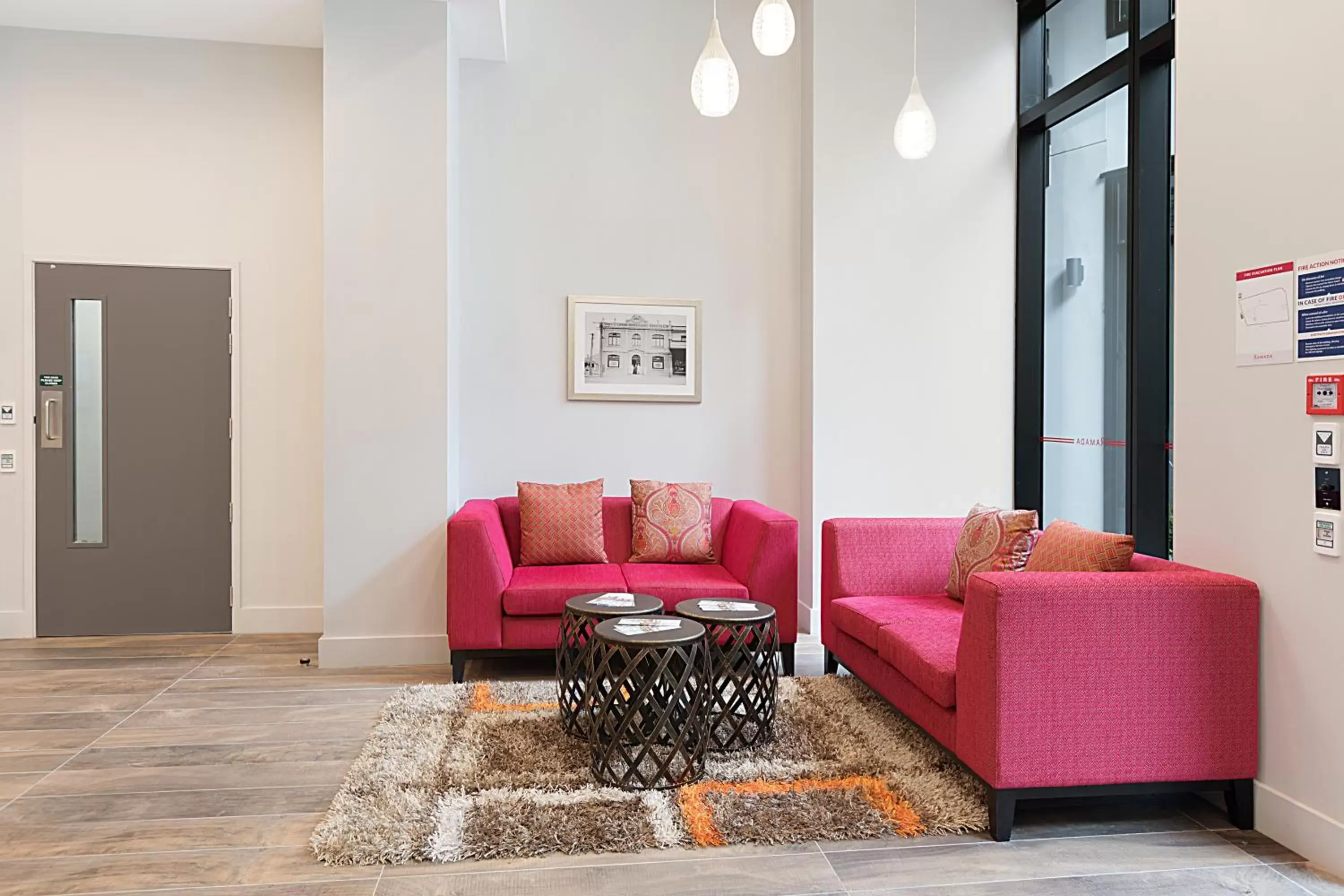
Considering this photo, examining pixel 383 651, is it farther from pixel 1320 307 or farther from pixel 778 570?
pixel 1320 307

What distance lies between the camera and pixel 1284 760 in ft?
8.16

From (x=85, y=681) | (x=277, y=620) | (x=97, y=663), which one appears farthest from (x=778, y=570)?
(x=97, y=663)

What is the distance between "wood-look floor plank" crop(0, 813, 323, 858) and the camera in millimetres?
2420

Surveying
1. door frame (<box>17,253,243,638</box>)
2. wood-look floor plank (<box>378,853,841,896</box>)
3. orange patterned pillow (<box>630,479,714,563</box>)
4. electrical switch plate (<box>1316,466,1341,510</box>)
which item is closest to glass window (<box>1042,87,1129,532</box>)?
electrical switch plate (<box>1316,466,1341,510</box>)

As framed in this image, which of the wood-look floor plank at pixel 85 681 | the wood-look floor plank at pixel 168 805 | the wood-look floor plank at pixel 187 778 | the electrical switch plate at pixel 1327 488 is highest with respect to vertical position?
the electrical switch plate at pixel 1327 488

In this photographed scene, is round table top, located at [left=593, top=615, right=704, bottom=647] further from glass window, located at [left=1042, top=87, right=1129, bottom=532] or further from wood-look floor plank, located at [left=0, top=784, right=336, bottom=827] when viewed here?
glass window, located at [left=1042, top=87, right=1129, bottom=532]

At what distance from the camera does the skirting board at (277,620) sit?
4.96 metres

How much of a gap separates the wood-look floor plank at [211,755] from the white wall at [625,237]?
6.62 feet

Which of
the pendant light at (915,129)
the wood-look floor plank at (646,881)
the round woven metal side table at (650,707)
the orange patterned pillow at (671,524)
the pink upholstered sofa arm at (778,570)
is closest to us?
the wood-look floor plank at (646,881)

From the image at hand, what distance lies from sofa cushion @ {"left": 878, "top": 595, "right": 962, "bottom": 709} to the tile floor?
17.4 inches

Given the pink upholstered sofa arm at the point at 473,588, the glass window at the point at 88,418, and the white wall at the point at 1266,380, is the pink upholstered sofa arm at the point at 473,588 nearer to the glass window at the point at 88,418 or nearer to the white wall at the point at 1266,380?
the glass window at the point at 88,418

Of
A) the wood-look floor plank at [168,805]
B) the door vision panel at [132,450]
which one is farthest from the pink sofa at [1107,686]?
the door vision panel at [132,450]

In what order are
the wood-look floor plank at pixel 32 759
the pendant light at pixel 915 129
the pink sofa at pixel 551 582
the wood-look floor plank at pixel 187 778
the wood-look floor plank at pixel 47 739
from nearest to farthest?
the wood-look floor plank at pixel 187 778
the wood-look floor plank at pixel 32 759
the wood-look floor plank at pixel 47 739
the pendant light at pixel 915 129
the pink sofa at pixel 551 582

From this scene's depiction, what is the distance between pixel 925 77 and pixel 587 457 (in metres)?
2.94
